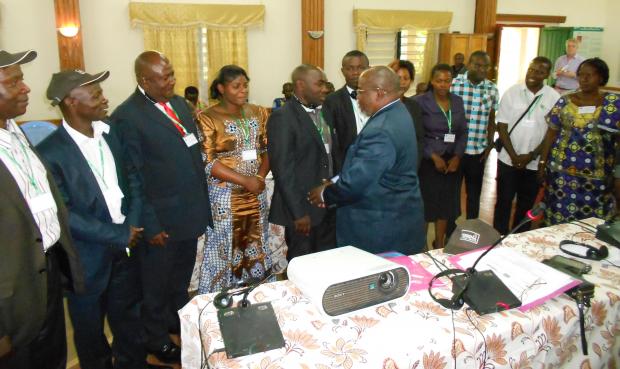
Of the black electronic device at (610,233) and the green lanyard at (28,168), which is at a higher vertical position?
the green lanyard at (28,168)

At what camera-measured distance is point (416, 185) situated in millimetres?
2236

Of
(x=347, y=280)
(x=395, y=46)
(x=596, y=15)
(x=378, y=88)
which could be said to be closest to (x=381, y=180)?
(x=378, y=88)

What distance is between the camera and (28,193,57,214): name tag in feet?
5.14

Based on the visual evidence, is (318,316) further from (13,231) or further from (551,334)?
(13,231)

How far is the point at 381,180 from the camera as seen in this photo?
2133 millimetres

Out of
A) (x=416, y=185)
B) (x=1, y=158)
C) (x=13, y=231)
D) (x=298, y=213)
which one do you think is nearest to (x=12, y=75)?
(x=1, y=158)

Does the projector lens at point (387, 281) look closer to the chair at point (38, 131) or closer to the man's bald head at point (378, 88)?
the man's bald head at point (378, 88)

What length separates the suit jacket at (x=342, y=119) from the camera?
2.95 m

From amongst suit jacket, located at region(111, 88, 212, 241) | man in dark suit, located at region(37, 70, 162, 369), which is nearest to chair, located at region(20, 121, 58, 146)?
suit jacket, located at region(111, 88, 212, 241)

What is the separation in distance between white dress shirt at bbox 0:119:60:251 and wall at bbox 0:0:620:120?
5353mm

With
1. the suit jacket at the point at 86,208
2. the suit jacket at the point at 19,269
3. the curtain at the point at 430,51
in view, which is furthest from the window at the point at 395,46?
the suit jacket at the point at 19,269

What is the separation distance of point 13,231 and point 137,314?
2.89ft

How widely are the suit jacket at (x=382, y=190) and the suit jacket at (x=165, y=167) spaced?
0.68 m

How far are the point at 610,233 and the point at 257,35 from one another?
627 cm
